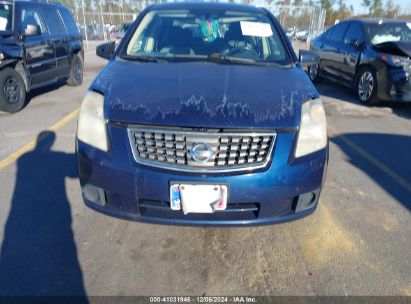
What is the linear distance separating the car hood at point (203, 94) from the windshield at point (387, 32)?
5.16 meters

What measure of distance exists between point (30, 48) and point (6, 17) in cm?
59

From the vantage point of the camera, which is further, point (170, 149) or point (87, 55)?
point (87, 55)

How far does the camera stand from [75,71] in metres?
8.47

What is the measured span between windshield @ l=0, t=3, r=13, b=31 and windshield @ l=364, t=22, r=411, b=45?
6661 millimetres

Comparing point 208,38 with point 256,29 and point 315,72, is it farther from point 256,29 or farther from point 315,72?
point 315,72

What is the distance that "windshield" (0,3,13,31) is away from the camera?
601cm

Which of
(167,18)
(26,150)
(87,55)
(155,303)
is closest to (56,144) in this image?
(26,150)

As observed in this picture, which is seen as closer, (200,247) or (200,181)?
(200,181)

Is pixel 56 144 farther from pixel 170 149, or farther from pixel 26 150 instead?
pixel 170 149

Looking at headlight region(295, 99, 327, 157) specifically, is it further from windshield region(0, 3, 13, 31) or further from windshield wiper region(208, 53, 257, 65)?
windshield region(0, 3, 13, 31)

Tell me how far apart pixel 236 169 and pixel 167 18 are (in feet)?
7.14

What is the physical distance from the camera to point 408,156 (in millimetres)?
4562

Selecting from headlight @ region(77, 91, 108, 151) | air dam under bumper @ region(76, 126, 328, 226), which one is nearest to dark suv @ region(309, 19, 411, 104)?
air dam under bumper @ region(76, 126, 328, 226)

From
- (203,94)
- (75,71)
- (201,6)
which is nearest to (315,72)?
(75,71)
